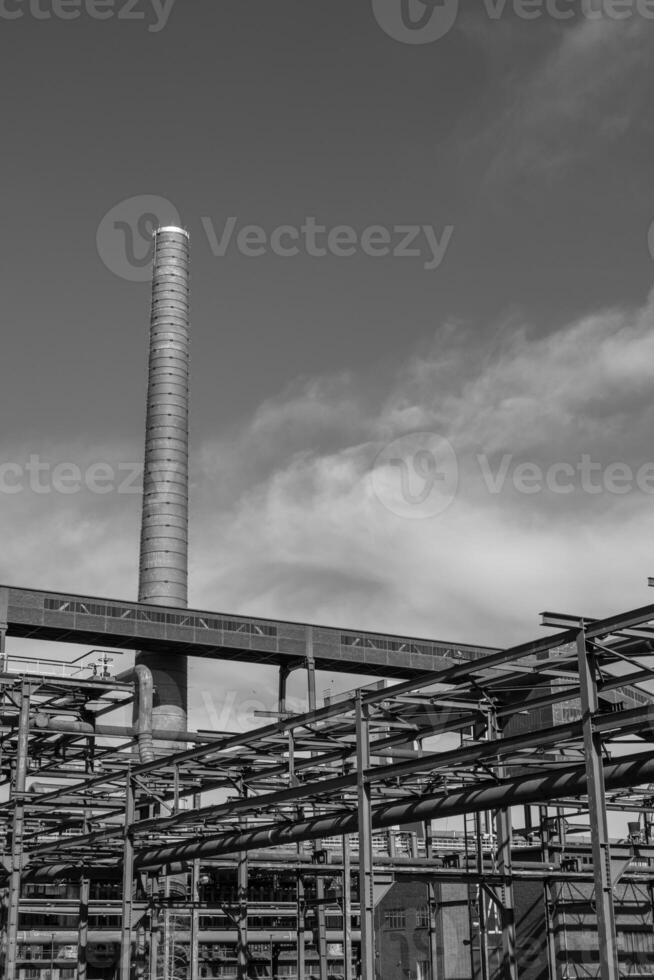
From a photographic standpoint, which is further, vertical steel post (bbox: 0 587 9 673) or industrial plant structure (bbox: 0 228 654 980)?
vertical steel post (bbox: 0 587 9 673)

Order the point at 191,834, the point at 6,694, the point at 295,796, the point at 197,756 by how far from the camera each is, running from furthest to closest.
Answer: the point at 191,834 < the point at 6,694 < the point at 197,756 < the point at 295,796

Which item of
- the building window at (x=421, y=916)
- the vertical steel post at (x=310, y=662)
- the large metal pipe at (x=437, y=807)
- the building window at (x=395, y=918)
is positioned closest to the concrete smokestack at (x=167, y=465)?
the vertical steel post at (x=310, y=662)

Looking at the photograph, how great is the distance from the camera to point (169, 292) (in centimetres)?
5850

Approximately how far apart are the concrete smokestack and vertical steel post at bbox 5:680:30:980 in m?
20.7

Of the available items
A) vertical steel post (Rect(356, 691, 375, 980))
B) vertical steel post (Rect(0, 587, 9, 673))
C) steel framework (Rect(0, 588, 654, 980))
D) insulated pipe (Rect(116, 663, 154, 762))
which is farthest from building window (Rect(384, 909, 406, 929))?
vertical steel post (Rect(356, 691, 375, 980))

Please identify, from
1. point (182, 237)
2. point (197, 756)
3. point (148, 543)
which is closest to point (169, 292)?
point (182, 237)

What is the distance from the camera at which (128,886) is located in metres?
26.7

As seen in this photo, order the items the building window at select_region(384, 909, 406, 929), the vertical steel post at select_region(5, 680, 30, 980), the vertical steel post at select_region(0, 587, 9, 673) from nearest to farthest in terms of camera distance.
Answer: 1. the vertical steel post at select_region(5, 680, 30, 980)
2. the vertical steel post at select_region(0, 587, 9, 673)
3. the building window at select_region(384, 909, 406, 929)

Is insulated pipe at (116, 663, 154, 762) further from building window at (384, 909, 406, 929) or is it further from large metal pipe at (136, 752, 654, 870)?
building window at (384, 909, 406, 929)

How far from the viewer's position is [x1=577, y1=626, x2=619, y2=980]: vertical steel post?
1397 centimetres

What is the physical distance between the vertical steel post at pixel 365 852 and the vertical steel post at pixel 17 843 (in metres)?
11.5

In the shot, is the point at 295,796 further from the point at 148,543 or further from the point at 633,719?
the point at 148,543

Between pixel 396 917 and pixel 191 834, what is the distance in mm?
18934

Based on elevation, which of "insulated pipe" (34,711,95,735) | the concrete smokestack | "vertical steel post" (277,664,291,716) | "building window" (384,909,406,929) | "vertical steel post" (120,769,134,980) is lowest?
"building window" (384,909,406,929)
